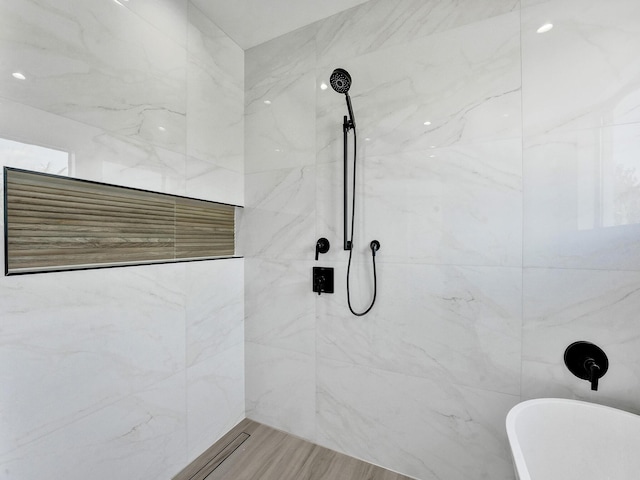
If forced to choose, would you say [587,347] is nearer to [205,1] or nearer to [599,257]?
[599,257]

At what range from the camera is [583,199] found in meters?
1.21

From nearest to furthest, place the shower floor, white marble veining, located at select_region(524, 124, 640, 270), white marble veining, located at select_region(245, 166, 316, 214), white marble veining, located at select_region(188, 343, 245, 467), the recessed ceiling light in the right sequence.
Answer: white marble veining, located at select_region(524, 124, 640, 270) → the recessed ceiling light → the shower floor → white marble veining, located at select_region(188, 343, 245, 467) → white marble veining, located at select_region(245, 166, 316, 214)

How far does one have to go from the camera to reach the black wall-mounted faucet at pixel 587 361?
1164 mm

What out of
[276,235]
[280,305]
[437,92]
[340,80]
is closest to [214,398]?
[280,305]

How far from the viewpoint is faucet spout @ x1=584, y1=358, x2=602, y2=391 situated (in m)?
1.15

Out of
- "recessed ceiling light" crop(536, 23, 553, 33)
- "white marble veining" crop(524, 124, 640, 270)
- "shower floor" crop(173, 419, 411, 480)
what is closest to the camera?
"white marble veining" crop(524, 124, 640, 270)

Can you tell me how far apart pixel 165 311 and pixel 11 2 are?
127 centimetres

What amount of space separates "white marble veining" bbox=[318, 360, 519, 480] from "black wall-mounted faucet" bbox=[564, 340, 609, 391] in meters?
0.28

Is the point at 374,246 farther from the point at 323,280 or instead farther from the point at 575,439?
the point at 575,439

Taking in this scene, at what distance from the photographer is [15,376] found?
3.24 ft

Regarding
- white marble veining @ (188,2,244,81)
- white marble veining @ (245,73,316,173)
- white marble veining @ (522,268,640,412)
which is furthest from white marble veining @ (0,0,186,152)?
white marble veining @ (522,268,640,412)

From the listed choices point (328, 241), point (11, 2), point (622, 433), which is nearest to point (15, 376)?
point (11, 2)

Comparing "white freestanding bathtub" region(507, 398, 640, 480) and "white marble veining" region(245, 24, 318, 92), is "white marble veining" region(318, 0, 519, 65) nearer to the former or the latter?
"white marble veining" region(245, 24, 318, 92)

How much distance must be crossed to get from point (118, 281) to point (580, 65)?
2140 millimetres
